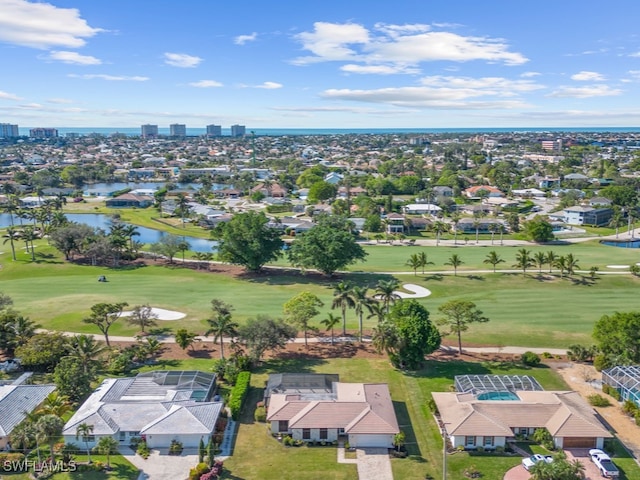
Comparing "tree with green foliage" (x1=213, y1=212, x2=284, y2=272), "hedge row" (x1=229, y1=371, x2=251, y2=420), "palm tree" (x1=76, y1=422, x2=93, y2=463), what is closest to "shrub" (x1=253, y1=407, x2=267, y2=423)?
"hedge row" (x1=229, y1=371, x2=251, y2=420)

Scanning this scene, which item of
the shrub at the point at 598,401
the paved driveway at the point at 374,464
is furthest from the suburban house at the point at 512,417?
the paved driveway at the point at 374,464

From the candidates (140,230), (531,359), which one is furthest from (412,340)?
(140,230)

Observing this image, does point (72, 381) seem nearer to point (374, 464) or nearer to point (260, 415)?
point (260, 415)

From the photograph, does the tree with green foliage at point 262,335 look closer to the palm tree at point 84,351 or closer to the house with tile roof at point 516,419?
the palm tree at point 84,351

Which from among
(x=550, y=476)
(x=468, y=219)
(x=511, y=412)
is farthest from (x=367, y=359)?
A: (x=468, y=219)

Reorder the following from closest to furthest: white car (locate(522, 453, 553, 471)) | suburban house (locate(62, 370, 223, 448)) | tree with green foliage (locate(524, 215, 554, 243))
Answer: white car (locate(522, 453, 553, 471)) → suburban house (locate(62, 370, 223, 448)) → tree with green foliage (locate(524, 215, 554, 243))

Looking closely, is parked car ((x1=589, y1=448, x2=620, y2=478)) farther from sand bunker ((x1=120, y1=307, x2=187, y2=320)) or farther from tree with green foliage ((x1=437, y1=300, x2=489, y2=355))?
sand bunker ((x1=120, y1=307, x2=187, y2=320))
